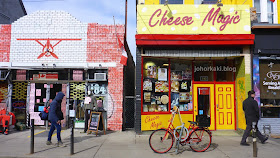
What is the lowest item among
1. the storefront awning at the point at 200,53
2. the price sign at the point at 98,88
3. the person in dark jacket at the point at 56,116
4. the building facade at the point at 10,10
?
the person in dark jacket at the point at 56,116

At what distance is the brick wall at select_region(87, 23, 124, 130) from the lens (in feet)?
34.0

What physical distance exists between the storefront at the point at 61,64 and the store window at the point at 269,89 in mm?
6325

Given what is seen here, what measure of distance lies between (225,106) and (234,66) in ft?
6.47

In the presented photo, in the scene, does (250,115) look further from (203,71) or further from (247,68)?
(203,71)

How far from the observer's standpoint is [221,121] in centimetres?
1025

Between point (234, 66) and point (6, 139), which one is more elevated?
point (234, 66)

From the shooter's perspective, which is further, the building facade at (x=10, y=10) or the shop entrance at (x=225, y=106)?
the building facade at (x=10, y=10)

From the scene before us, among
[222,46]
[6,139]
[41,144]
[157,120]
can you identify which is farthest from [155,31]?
[6,139]

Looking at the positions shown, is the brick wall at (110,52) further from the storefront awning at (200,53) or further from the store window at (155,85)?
the storefront awning at (200,53)

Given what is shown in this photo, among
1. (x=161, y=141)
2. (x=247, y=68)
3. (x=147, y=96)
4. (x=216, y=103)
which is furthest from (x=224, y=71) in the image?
(x=161, y=141)

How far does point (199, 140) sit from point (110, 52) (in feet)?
19.5

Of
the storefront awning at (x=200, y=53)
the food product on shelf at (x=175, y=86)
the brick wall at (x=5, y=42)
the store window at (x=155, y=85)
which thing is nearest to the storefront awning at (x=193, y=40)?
the storefront awning at (x=200, y=53)

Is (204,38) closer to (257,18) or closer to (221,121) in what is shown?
(257,18)

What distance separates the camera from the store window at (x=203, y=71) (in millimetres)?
10562
